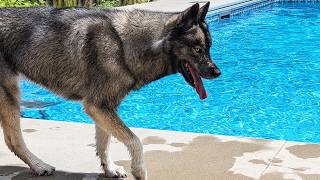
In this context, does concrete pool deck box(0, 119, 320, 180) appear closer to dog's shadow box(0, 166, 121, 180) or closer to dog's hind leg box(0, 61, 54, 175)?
dog's shadow box(0, 166, 121, 180)

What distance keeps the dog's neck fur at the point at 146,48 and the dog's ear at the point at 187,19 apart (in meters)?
0.16

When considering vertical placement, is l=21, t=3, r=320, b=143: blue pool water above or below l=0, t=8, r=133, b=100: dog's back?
below

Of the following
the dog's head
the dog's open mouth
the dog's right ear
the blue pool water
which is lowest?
the blue pool water

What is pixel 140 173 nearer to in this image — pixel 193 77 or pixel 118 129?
pixel 118 129

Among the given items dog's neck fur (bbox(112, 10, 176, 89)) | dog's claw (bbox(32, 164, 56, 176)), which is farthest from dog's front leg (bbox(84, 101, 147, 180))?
dog's claw (bbox(32, 164, 56, 176))

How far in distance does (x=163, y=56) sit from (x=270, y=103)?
5505 mm

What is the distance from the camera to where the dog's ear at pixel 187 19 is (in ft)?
13.1

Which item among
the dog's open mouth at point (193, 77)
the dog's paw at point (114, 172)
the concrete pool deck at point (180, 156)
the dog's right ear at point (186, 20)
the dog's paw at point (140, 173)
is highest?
the dog's right ear at point (186, 20)

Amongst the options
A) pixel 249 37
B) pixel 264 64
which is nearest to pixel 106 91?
pixel 264 64

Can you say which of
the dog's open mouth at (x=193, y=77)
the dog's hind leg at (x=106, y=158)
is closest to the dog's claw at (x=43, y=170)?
the dog's hind leg at (x=106, y=158)

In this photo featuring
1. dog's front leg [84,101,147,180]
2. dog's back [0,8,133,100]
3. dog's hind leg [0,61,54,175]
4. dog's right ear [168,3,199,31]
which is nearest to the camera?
dog's right ear [168,3,199,31]

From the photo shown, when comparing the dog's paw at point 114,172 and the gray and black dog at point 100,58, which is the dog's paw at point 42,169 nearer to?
the gray and black dog at point 100,58

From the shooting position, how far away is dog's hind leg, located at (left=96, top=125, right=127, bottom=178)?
15.2 feet

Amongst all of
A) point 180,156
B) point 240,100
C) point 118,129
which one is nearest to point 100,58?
point 118,129
